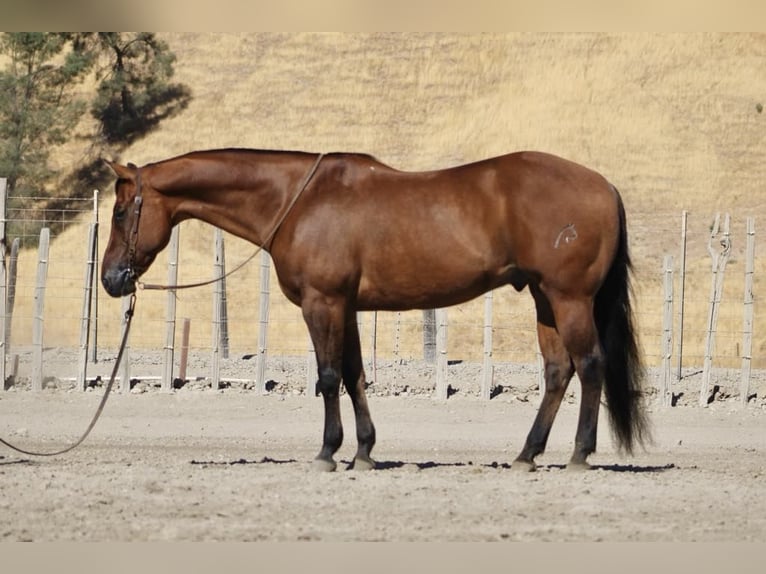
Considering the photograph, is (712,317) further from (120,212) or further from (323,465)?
(120,212)

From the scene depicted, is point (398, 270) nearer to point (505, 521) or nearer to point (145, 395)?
point (505, 521)

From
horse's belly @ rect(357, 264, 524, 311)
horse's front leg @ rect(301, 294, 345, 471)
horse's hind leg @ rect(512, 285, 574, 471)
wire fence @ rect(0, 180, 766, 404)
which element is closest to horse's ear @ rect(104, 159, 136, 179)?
horse's front leg @ rect(301, 294, 345, 471)

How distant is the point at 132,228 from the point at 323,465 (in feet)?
7.16

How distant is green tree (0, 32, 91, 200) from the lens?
37.7 metres

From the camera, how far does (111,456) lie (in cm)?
1088

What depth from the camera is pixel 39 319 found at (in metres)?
16.1

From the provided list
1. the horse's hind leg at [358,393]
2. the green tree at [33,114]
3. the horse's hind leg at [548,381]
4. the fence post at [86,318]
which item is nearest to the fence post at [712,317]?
the horse's hind leg at [548,381]

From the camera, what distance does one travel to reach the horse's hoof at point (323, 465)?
9.40m

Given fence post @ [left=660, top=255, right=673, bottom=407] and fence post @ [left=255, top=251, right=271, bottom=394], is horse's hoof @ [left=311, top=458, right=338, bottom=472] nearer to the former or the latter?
fence post @ [left=255, top=251, right=271, bottom=394]

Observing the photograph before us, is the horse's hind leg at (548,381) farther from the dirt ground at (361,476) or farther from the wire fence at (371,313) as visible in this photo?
the wire fence at (371,313)

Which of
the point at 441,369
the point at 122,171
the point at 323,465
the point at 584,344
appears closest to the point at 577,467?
the point at 584,344

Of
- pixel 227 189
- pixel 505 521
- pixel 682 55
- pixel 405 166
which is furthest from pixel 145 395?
pixel 682 55

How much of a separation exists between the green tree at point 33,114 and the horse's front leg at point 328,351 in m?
28.1

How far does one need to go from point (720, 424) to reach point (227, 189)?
699 cm
